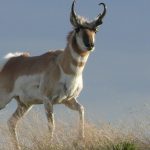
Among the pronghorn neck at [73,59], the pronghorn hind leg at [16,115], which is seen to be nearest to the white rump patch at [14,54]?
the pronghorn hind leg at [16,115]

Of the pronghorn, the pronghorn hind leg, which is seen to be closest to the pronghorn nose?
the pronghorn

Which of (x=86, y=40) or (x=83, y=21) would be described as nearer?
(x=86, y=40)

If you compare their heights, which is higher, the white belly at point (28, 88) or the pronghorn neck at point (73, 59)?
the pronghorn neck at point (73, 59)

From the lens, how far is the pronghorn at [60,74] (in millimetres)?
17875

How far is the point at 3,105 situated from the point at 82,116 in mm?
2978

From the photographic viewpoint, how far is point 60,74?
18.1 m

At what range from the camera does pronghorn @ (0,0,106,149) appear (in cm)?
1788

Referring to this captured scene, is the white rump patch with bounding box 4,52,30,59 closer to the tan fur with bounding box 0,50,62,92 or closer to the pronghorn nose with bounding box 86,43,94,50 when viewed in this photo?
the tan fur with bounding box 0,50,62,92

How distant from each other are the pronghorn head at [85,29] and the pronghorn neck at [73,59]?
18 centimetres

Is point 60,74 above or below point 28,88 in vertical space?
above

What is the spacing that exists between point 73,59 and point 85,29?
77 cm

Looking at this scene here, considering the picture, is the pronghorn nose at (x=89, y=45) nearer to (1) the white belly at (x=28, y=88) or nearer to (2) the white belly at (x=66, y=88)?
(2) the white belly at (x=66, y=88)

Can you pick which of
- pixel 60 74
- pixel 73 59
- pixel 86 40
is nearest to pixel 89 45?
pixel 86 40

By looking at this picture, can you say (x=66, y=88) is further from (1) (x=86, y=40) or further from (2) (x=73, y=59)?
(1) (x=86, y=40)
